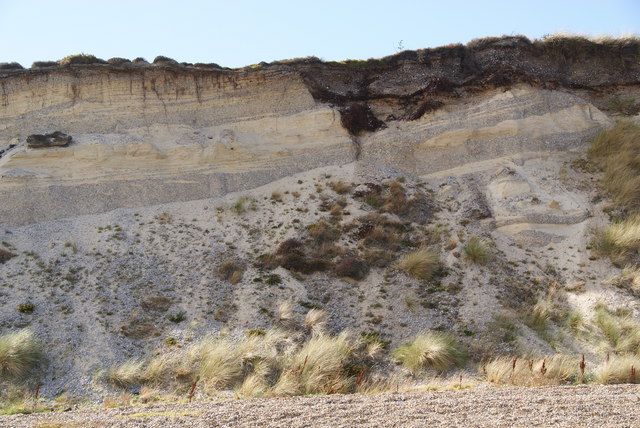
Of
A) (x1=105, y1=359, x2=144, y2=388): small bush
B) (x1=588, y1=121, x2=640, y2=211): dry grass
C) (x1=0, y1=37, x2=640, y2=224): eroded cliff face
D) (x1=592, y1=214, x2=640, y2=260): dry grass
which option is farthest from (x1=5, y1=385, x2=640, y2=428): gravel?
(x1=0, y1=37, x2=640, y2=224): eroded cliff face

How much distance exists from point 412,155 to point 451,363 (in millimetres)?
8745

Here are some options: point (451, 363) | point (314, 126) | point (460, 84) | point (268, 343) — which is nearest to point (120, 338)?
point (268, 343)

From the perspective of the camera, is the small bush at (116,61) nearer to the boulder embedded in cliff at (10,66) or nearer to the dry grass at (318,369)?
the boulder embedded in cliff at (10,66)

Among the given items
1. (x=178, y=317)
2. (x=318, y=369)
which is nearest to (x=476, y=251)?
(x=318, y=369)

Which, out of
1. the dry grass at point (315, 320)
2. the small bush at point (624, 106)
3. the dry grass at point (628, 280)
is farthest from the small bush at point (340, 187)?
the small bush at point (624, 106)

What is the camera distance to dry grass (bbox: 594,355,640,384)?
11.5 m

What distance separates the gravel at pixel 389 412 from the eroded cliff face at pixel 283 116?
10046 mm

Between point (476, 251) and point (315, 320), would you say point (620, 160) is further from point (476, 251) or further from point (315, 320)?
point (315, 320)

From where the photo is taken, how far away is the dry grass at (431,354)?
41.4ft

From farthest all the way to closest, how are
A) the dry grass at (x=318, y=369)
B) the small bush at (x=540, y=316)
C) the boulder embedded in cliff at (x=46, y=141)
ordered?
1. the boulder embedded in cliff at (x=46, y=141)
2. the small bush at (x=540, y=316)
3. the dry grass at (x=318, y=369)

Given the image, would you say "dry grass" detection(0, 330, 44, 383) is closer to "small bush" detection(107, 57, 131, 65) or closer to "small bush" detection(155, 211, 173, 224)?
"small bush" detection(155, 211, 173, 224)

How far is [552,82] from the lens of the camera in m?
20.6

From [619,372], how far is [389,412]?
5318 millimetres

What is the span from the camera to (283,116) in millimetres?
20688
